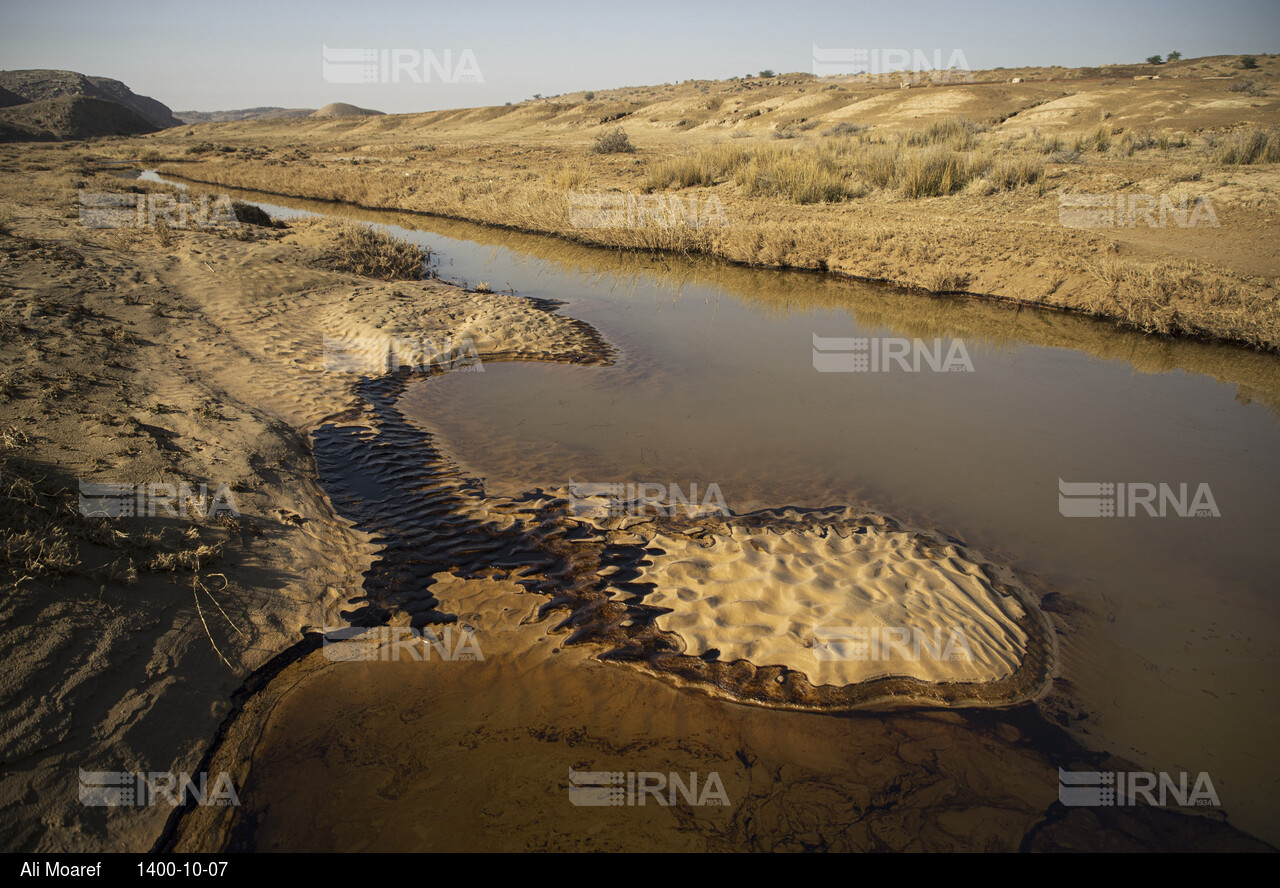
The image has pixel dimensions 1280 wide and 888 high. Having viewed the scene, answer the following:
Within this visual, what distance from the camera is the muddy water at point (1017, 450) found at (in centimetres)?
353

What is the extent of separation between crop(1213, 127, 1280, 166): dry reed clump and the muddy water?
9.24 meters

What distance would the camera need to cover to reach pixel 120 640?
3170mm

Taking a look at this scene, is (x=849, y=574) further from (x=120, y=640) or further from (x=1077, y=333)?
(x=1077, y=333)

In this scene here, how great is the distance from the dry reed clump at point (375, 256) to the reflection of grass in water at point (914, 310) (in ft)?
9.25

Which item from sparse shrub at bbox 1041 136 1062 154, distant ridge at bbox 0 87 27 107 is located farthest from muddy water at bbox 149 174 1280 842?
distant ridge at bbox 0 87 27 107

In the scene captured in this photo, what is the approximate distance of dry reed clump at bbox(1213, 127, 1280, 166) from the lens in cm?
1395

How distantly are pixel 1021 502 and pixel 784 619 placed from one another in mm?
2862

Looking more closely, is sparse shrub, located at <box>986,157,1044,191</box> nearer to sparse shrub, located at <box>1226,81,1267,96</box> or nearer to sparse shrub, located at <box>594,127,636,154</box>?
sparse shrub, located at <box>594,127,636,154</box>

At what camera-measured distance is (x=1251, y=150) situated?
1420 centimetres

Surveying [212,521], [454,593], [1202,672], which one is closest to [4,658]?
[212,521]

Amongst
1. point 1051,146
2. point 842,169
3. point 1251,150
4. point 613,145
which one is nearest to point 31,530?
point 842,169

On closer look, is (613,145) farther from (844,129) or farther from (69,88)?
(69,88)

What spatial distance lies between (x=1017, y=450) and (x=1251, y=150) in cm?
1474

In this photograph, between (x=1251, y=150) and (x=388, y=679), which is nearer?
(x=388, y=679)
